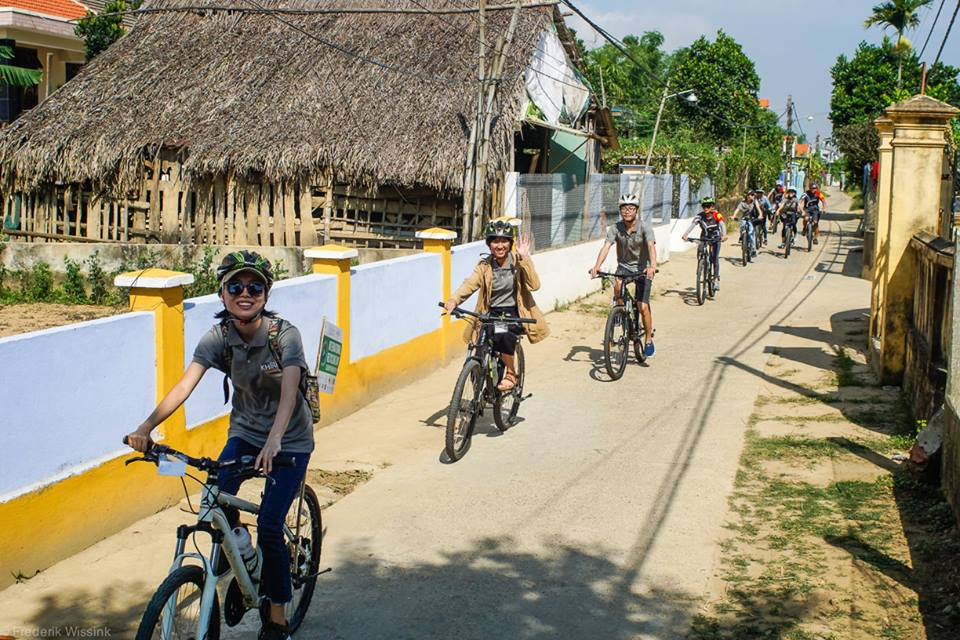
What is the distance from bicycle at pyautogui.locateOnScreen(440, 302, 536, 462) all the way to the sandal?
0.12 ft

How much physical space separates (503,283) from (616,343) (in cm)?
279

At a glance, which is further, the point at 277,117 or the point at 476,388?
the point at 277,117

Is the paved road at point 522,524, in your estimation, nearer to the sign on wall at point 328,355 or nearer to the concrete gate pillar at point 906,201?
the sign on wall at point 328,355

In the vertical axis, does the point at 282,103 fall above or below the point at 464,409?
above

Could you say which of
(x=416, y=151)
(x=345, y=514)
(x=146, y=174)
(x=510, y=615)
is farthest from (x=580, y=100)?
(x=510, y=615)

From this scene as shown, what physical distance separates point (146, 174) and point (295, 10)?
4.76 meters

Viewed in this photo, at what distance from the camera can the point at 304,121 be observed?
56.9 ft

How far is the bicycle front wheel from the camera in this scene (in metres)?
3.47

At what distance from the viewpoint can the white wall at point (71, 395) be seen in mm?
5270

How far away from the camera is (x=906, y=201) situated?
1020 cm

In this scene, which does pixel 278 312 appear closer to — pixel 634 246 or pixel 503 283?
pixel 503 283

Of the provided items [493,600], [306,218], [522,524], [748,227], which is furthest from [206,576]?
[748,227]

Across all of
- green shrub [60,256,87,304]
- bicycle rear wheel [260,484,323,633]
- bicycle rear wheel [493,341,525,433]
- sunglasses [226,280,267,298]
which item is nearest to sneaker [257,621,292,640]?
bicycle rear wheel [260,484,323,633]

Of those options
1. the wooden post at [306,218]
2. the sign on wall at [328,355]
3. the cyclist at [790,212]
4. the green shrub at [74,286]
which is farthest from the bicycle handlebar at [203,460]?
the cyclist at [790,212]
